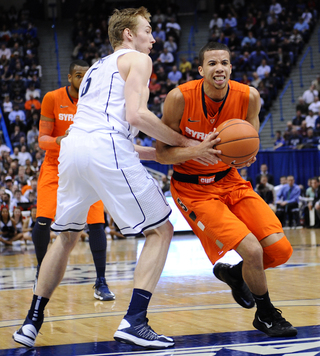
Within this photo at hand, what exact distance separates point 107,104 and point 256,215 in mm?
1244


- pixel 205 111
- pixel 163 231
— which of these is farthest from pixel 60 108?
pixel 163 231

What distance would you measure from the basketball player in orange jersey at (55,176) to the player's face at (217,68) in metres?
1.65

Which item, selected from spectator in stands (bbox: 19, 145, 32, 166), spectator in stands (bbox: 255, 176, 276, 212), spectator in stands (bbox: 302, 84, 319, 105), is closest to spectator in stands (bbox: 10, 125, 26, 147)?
spectator in stands (bbox: 19, 145, 32, 166)

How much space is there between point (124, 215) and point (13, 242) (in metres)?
10.4

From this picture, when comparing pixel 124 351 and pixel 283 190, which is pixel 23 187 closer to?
pixel 283 190

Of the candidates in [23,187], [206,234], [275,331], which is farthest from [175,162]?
[23,187]

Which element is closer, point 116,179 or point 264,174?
point 116,179

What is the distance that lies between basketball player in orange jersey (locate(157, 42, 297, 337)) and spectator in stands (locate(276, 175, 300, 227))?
10.6 m

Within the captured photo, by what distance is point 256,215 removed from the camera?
11.7 feet

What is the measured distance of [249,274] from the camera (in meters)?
3.40

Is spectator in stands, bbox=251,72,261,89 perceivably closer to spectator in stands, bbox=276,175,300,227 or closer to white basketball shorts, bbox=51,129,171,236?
spectator in stands, bbox=276,175,300,227

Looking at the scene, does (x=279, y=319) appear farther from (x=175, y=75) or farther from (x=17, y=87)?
(x=17, y=87)

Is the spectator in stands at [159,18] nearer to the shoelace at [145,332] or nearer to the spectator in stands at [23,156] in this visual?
the spectator in stands at [23,156]

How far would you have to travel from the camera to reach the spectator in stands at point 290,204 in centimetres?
1408
